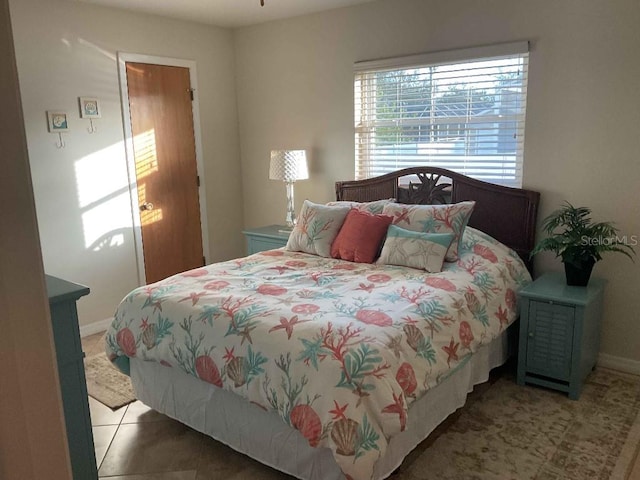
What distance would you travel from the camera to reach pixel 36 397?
56cm

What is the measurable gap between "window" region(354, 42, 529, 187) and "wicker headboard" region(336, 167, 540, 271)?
0.38 feet

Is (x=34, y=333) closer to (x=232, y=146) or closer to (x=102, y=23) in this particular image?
(x=102, y=23)

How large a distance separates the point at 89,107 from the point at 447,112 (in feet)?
8.89

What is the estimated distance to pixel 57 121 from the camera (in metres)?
3.76

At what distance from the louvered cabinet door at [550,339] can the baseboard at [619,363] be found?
23.2 inches

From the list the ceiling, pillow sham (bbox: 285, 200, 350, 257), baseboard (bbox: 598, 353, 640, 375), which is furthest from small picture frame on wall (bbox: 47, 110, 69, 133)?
baseboard (bbox: 598, 353, 640, 375)

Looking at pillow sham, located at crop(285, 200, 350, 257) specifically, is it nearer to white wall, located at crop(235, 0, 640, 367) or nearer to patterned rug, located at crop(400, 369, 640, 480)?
white wall, located at crop(235, 0, 640, 367)

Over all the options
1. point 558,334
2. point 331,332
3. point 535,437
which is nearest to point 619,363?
point 558,334

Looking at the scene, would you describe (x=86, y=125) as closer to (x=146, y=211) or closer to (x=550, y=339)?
(x=146, y=211)

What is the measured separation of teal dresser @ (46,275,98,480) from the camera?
1654mm

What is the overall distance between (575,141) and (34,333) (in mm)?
3401

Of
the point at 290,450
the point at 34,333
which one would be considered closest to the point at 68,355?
the point at 290,450

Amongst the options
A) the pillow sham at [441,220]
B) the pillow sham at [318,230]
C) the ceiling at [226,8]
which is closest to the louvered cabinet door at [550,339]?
the pillow sham at [441,220]

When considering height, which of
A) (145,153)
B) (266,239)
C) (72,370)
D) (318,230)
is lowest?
(266,239)
